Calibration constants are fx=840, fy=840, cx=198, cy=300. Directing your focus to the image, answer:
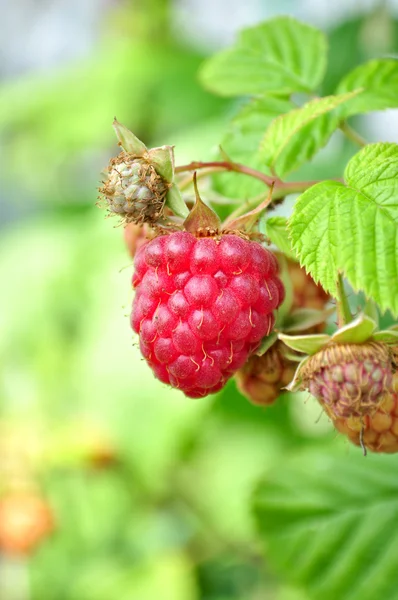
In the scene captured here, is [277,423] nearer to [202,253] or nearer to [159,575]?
[159,575]

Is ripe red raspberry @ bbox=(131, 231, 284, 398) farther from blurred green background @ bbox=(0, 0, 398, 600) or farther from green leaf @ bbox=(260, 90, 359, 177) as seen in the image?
blurred green background @ bbox=(0, 0, 398, 600)

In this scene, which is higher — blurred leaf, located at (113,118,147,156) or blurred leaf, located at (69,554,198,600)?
blurred leaf, located at (113,118,147,156)

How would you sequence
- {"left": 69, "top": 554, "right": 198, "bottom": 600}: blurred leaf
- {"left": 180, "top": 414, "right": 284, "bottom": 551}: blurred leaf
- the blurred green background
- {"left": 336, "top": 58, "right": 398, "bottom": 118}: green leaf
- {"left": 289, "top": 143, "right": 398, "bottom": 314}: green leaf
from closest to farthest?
1. {"left": 289, "top": 143, "right": 398, "bottom": 314}: green leaf
2. {"left": 336, "top": 58, "right": 398, "bottom": 118}: green leaf
3. the blurred green background
4. {"left": 69, "top": 554, "right": 198, "bottom": 600}: blurred leaf
5. {"left": 180, "top": 414, "right": 284, "bottom": 551}: blurred leaf

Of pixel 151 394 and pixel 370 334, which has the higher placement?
pixel 370 334

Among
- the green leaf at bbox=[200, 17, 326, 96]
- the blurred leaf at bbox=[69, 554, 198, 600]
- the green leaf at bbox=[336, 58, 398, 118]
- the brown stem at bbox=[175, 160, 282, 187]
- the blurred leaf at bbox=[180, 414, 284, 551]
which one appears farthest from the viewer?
the blurred leaf at bbox=[180, 414, 284, 551]

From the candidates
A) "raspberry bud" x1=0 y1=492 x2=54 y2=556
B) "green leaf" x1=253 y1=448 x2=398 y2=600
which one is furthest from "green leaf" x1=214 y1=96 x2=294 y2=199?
"raspberry bud" x1=0 y1=492 x2=54 y2=556

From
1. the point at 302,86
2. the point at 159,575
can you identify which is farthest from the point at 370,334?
the point at 159,575
